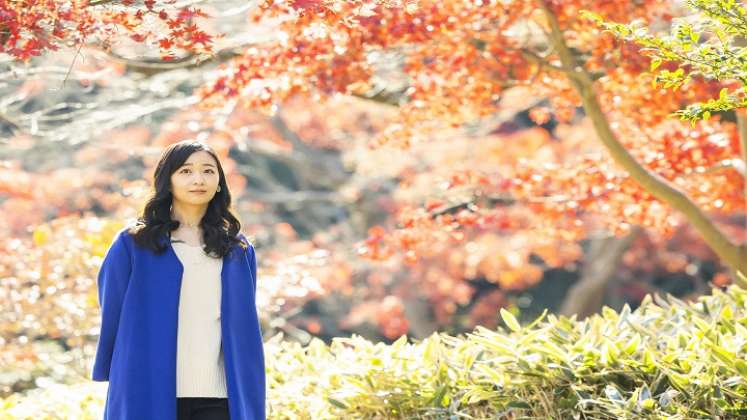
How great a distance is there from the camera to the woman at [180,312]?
324 centimetres

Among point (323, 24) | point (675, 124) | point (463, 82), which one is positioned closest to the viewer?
point (323, 24)

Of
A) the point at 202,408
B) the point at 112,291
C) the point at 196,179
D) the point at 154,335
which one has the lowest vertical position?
the point at 202,408

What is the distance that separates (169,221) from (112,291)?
290mm

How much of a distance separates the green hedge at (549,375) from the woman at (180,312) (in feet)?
4.15

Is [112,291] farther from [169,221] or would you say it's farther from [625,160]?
[625,160]

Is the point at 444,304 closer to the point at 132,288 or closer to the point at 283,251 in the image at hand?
the point at 283,251

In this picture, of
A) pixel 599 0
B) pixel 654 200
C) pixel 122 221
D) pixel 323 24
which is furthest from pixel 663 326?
pixel 122 221

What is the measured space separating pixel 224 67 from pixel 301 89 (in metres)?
0.45

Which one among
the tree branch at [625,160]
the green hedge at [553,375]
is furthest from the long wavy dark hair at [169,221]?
the tree branch at [625,160]

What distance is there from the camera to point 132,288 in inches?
129

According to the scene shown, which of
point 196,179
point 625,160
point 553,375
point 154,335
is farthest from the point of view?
point 625,160

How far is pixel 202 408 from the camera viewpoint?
3.32 m

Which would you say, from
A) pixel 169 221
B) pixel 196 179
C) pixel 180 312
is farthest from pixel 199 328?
pixel 196 179

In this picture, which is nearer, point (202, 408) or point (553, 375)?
point (202, 408)
